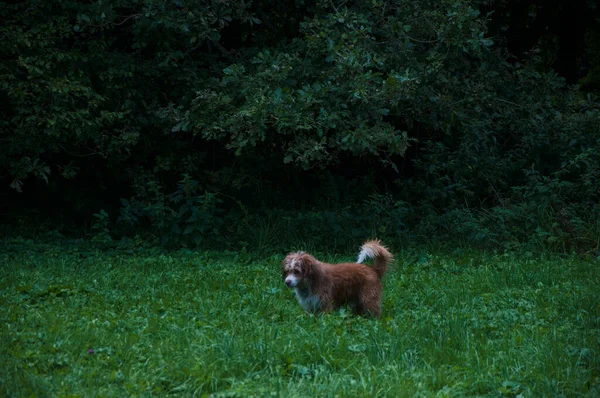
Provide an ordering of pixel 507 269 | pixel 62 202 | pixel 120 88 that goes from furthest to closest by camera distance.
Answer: pixel 62 202
pixel 120 88
pixel 507 269

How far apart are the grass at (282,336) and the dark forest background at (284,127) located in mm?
2533

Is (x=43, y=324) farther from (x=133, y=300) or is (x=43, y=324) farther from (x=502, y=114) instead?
(x=502, y=114)

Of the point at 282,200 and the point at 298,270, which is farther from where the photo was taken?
the point at 282,200

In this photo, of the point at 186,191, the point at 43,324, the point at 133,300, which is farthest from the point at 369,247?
the point at 186,191

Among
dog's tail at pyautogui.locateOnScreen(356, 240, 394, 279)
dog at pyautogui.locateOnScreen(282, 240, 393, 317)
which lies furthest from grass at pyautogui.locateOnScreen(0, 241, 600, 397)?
dog's tail at pyautogui.locateOnScreen(356, 240, 394, 279)

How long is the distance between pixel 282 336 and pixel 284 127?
537cm

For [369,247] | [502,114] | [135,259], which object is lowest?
[135,259]

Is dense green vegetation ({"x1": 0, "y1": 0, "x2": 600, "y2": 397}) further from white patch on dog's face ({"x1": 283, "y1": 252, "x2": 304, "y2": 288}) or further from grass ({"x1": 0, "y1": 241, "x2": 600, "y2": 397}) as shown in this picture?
white patch on dog's face ({"x1": 283, "y1": 252, "x2": 304, "y2": 288})

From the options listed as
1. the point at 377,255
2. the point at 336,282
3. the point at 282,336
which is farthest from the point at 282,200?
the point at 282,336

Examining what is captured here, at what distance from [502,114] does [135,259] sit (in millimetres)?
7621

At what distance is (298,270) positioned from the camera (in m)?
8.06

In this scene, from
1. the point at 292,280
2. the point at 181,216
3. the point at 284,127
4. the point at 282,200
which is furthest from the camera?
the point at 282,200

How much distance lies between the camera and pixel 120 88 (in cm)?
1316

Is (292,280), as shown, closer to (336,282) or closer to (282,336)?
(336,282)
